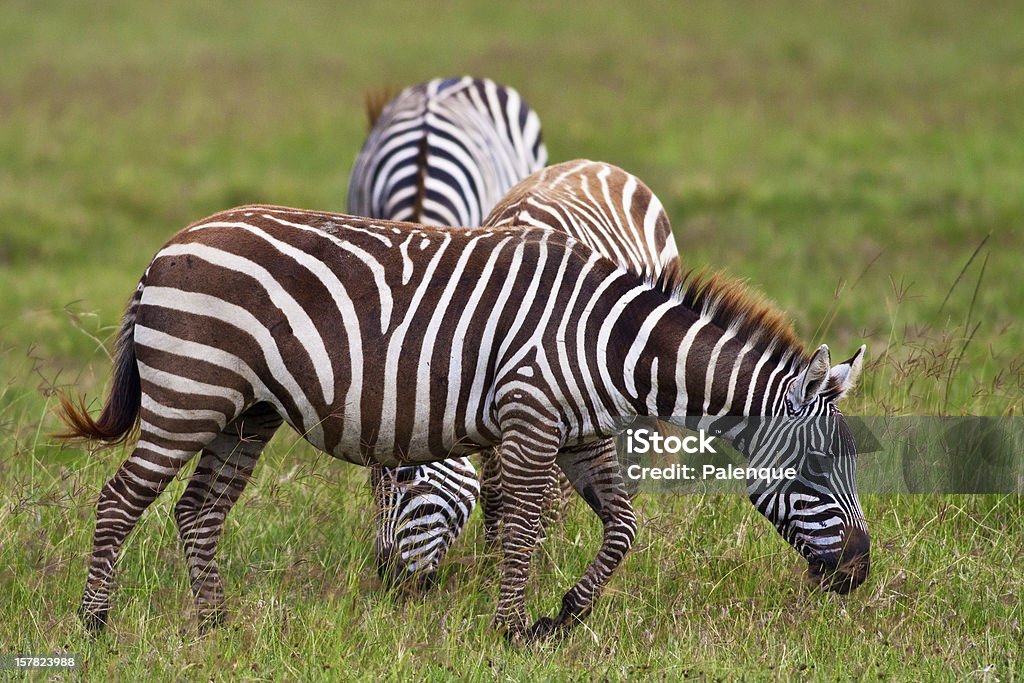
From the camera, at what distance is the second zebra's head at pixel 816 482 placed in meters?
4.68

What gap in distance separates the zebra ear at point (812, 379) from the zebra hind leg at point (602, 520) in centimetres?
94

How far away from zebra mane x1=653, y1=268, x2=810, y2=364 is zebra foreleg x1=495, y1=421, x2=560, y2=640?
2.68 ft

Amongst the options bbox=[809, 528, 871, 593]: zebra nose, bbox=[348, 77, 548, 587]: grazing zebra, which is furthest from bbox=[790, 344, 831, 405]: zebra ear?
bbox=[348, 77, 548, 587]: grazing zebra

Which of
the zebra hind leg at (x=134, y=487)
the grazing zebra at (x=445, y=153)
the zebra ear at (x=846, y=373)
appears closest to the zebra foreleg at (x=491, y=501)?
the zebra hind leg at (x=134, y=487)

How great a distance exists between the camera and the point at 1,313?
11.2 metres

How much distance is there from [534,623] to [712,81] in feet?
57.6

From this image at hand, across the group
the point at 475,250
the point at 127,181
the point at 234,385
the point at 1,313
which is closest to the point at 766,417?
the point at 475,250

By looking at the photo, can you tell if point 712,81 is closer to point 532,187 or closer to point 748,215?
point 748,215

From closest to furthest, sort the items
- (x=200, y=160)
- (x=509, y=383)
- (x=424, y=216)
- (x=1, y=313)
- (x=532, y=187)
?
(x=509, y=383)
(x=532, y=187)
(x=424, y=216)
(x=1, y=313)
(x=200, y=160)

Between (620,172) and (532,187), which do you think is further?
(620,172)

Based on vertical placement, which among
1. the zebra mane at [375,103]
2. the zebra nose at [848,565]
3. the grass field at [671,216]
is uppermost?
the zebra mane at [375,103]

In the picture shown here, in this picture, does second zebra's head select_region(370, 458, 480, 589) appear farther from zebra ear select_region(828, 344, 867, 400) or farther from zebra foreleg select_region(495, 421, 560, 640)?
zebra ear select_region(828, 344, 867, 400)

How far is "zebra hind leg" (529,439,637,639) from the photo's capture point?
5012 millimetres

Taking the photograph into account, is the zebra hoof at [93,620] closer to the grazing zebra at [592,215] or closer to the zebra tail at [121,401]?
the zebra tail at [121,401]
